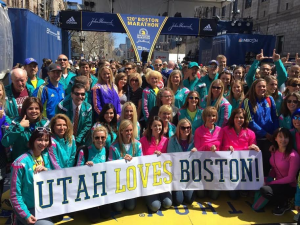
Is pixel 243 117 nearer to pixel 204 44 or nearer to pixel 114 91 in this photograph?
pixel 114 91

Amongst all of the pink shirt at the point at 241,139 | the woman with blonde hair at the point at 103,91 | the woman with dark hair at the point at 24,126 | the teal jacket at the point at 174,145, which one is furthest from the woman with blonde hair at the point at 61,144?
the pink shirt at the point at 241,139

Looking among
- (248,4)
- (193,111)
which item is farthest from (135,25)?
(248,4)

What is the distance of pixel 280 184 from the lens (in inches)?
148

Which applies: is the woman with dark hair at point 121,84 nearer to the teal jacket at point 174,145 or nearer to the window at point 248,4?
the teal jacket at point 174,145

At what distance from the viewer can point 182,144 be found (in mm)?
4176

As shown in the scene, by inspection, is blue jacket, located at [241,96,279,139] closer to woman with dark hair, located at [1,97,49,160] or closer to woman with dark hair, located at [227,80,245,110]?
woman with dark hair, located at [227,80,245,110]

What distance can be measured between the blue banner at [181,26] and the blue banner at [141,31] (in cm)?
67

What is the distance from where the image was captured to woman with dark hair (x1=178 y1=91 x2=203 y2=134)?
4.48 m

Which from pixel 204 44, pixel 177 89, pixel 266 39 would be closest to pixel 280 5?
pixel 266 39

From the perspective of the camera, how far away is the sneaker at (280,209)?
383 cm

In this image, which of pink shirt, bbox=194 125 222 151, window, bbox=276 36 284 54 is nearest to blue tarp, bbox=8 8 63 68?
pink shirt, bbox=194 125 222 151

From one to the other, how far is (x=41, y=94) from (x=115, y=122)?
142cm

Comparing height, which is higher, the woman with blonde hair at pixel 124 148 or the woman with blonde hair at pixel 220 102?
the woman with blonde hair at pixel 220 102

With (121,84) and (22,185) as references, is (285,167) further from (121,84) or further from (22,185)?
(22,185)
